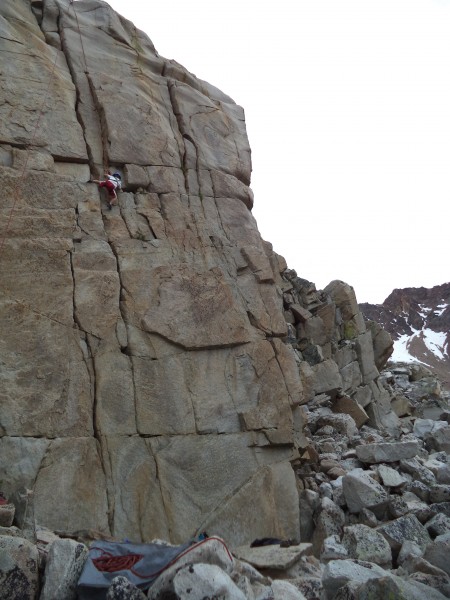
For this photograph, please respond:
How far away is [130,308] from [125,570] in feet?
16.5

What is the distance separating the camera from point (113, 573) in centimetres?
505

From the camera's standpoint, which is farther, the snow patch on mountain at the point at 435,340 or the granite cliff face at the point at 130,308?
the snow patch on mountain at the point at 435,340

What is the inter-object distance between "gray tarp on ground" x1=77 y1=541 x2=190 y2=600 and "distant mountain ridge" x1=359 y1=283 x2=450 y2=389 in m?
96.9

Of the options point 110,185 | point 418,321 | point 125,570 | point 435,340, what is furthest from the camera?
point 418,321

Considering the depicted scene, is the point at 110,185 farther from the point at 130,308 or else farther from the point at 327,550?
the point at 327,550

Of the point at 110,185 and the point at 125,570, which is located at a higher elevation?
the point at 110,185

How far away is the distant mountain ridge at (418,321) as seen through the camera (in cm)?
10289

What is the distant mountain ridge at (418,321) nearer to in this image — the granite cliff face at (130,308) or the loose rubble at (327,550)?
the loose rubble at (327,550)

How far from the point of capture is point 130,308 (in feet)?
30.8

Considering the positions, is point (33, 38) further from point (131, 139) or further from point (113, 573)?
point (113, 573)

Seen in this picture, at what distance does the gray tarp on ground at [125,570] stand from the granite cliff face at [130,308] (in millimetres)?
2248

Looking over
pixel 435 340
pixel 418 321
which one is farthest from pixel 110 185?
pixel 418 321

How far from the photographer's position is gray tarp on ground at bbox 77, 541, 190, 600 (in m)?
4.80

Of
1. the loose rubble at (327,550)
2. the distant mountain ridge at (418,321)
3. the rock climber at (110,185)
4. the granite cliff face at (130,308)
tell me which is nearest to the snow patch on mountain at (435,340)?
the distant mountain ridge at (418,321)
